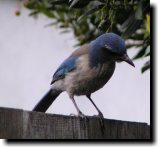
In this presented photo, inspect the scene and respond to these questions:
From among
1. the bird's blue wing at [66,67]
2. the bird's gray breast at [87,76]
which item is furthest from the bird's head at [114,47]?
Answer: the bird's blue wing at [66,67]

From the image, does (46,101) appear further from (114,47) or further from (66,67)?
(114,47)

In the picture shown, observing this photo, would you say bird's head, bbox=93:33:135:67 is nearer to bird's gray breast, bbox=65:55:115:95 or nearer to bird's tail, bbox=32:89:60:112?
bird's gray breast, bbox=65:55:115:95

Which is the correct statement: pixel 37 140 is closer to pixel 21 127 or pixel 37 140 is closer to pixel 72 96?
pixel 21 127

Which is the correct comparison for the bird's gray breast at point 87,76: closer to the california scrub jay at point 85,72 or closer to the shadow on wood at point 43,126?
the california scrub jay at point 85,72

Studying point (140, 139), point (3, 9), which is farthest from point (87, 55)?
point (3, 9)

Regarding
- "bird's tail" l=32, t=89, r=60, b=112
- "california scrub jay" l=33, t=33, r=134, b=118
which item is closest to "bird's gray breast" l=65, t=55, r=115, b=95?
"california scrub jay" l=33, t=33, r=134, b=118

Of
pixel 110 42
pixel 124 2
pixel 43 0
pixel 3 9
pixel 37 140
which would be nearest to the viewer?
pixel 37 140

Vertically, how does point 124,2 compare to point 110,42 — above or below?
above

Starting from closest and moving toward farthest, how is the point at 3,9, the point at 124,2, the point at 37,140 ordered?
the point at 37,140, the point at 124,2, the point at 3,9
